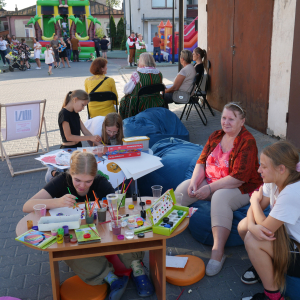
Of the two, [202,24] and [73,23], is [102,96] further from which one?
[73,23]

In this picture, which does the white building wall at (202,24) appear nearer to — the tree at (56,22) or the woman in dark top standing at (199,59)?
the woman in dark top standing at (199,59)

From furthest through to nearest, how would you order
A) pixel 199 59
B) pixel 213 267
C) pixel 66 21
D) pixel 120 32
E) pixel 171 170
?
pixel 120 32
pixel 66 21
pixel 199 59
pixel 171 170
pixel 213 267

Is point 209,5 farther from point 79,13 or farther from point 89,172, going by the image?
point 79,13

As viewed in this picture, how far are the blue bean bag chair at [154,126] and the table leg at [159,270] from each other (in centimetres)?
272

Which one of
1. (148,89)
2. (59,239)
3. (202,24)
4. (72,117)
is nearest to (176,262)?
(59,239)

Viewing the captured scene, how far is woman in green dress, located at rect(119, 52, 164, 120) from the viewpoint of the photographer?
249 inches

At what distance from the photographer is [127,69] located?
20.0 metres

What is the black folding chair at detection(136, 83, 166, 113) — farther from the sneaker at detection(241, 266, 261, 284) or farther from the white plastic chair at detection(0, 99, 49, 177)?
the sneaker at detection(241, 266, 261, 284)

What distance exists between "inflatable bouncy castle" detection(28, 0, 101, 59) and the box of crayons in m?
26.1

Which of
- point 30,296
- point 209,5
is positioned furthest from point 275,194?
point 209,5

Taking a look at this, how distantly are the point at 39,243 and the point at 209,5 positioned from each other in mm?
8345

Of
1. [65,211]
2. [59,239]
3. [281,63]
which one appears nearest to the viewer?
[59,239]

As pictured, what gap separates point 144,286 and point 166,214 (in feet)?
2.10

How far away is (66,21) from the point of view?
28859 mm
